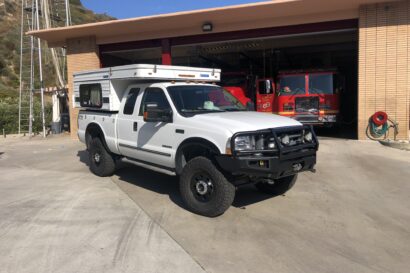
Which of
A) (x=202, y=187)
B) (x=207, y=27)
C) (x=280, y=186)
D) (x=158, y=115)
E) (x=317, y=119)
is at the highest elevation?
(x=207, y=27)

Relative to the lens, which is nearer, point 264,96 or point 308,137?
point 308,137

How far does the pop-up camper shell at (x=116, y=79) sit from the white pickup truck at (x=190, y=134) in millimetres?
18

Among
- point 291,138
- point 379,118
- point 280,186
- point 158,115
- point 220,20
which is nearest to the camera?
point 291,138

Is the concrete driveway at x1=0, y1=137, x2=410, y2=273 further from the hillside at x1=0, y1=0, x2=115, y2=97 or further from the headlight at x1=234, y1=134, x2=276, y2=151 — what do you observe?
the hillside at x1=0, y1=0, x2=115, y2=97

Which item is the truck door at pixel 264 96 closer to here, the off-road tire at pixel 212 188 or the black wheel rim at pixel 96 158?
the black wheel rim at pixel 96 158

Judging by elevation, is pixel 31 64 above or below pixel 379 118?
above

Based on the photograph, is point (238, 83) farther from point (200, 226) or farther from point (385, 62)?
point (200, 226)

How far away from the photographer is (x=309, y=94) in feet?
51.2

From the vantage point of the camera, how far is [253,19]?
1471 centimetres

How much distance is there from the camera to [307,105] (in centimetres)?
1562

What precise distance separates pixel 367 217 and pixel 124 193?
412 cm

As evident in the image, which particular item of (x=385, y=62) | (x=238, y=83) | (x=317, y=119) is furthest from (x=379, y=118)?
(x=238, y=83)

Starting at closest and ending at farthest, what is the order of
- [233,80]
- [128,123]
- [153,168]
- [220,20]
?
[153,168]
[128,123]
[220,20]
[233,80]

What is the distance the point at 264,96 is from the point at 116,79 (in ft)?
31.5
